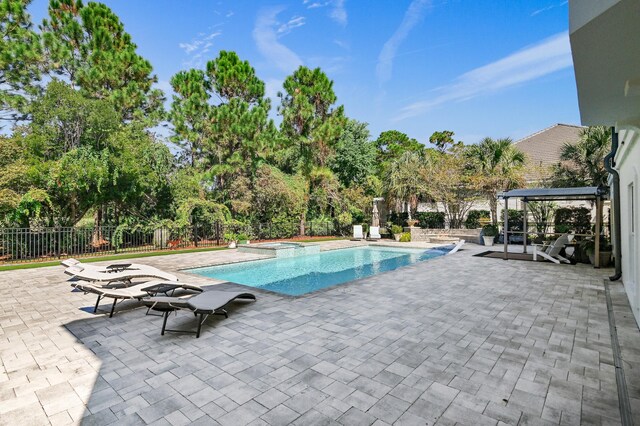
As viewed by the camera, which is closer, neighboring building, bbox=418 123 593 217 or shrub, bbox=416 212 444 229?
shrub, bbox=416 212 444 229

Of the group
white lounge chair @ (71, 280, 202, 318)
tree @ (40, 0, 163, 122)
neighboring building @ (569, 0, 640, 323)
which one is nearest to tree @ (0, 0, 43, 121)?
tree @ (40, 0, 163, 122)

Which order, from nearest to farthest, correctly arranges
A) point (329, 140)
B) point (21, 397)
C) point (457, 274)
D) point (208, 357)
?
point (21, 397) < point (208, 357) < point (457, 274) < point (329, 140)

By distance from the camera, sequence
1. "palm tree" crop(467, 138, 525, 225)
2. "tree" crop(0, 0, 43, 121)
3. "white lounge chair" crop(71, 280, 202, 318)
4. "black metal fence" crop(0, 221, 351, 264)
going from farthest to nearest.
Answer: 1. "palm tree" crop(467, 138, 525, 225)
2. "tree" crop(0, 0, 43, 121)
3. "black metal fence" crop(0, 221, 351, 264)
4. "white lounge chair" crop(71, 280, 202, 318)

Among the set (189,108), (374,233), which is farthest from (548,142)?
(189,108)

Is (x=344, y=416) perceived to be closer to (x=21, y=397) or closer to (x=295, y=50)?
(x=21, y=397)

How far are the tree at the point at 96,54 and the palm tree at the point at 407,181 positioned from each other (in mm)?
16820

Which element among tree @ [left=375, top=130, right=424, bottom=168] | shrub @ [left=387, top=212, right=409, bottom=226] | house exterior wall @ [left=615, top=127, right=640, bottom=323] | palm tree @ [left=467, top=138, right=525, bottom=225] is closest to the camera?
house exterior wall @ [left=615, top=127, right=640, bottom=323]

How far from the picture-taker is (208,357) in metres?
3.90

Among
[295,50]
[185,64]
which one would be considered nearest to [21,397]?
[295,50]

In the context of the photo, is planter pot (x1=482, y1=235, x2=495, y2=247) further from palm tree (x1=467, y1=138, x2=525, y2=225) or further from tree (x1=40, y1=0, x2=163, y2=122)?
tree (x1=40, y1=0, x2=163, y2=122)

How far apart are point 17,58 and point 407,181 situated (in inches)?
854

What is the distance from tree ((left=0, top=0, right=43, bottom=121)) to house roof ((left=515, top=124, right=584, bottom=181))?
31033 mm

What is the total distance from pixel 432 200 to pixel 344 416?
21.5 metres

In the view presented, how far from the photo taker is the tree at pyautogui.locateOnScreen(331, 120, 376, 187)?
26.8 meters
